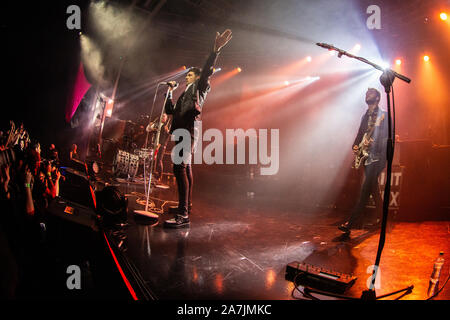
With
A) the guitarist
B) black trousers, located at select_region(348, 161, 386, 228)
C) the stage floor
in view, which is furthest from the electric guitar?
the stage floor

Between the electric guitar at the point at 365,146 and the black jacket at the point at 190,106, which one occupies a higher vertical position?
the black jacket at the point at 190,106

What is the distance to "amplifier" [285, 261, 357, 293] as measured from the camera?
180cm

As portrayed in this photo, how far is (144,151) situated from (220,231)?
5.45m

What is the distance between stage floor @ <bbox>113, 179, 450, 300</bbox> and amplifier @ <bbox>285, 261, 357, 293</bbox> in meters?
0.07

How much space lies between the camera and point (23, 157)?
2.10 meters

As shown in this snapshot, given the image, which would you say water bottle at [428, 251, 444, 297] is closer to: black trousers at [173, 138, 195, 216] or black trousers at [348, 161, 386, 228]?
black trousers at [348, 161, 386, 228]

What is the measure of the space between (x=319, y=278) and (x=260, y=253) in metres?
0.77

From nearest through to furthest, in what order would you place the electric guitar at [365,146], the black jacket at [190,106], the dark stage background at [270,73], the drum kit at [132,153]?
the black jacket at [190,106] → the electric guitar at [365,146] → the dark stage background at [270,73] → the drum kit at [132,153]

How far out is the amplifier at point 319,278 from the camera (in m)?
1.80

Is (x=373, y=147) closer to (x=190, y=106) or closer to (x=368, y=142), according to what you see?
(x=368, y=142)

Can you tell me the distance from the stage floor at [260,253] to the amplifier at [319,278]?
0.07 meters

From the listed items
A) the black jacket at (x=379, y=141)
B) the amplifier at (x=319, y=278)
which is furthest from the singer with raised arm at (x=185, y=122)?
the black jacket at (x=379, y=141)

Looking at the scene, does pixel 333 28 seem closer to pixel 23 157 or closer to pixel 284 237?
pixel 284 237

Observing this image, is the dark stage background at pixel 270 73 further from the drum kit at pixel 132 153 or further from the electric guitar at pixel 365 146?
the electric guitar at pixel 365 146
